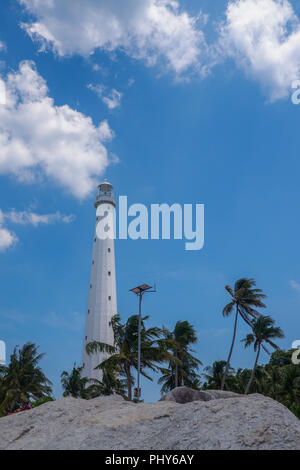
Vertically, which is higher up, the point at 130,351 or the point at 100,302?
the point at 100,302

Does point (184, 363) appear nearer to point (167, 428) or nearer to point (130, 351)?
point (130, 351)

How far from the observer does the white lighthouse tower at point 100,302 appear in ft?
158

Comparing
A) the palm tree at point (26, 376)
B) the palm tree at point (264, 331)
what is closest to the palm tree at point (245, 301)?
the palm tree at point (264, 331)

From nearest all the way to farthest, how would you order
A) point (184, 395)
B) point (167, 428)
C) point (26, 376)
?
point (167, 428) → point (184, 395) → point (26, 376)

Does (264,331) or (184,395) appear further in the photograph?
(264,331)

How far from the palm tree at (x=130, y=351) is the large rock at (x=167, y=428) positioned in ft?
83.7

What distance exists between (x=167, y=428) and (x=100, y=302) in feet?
143

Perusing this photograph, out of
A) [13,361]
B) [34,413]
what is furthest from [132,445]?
[13,361]

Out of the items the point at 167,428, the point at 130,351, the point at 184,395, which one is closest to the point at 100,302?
the point at 130,351

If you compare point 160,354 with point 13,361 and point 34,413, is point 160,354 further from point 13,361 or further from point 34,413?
point 34,413

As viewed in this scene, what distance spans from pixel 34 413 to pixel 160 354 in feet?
84.4

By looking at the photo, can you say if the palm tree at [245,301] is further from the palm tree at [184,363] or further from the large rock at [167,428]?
the large rock at [167,428]

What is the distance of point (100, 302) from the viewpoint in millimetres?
49812
